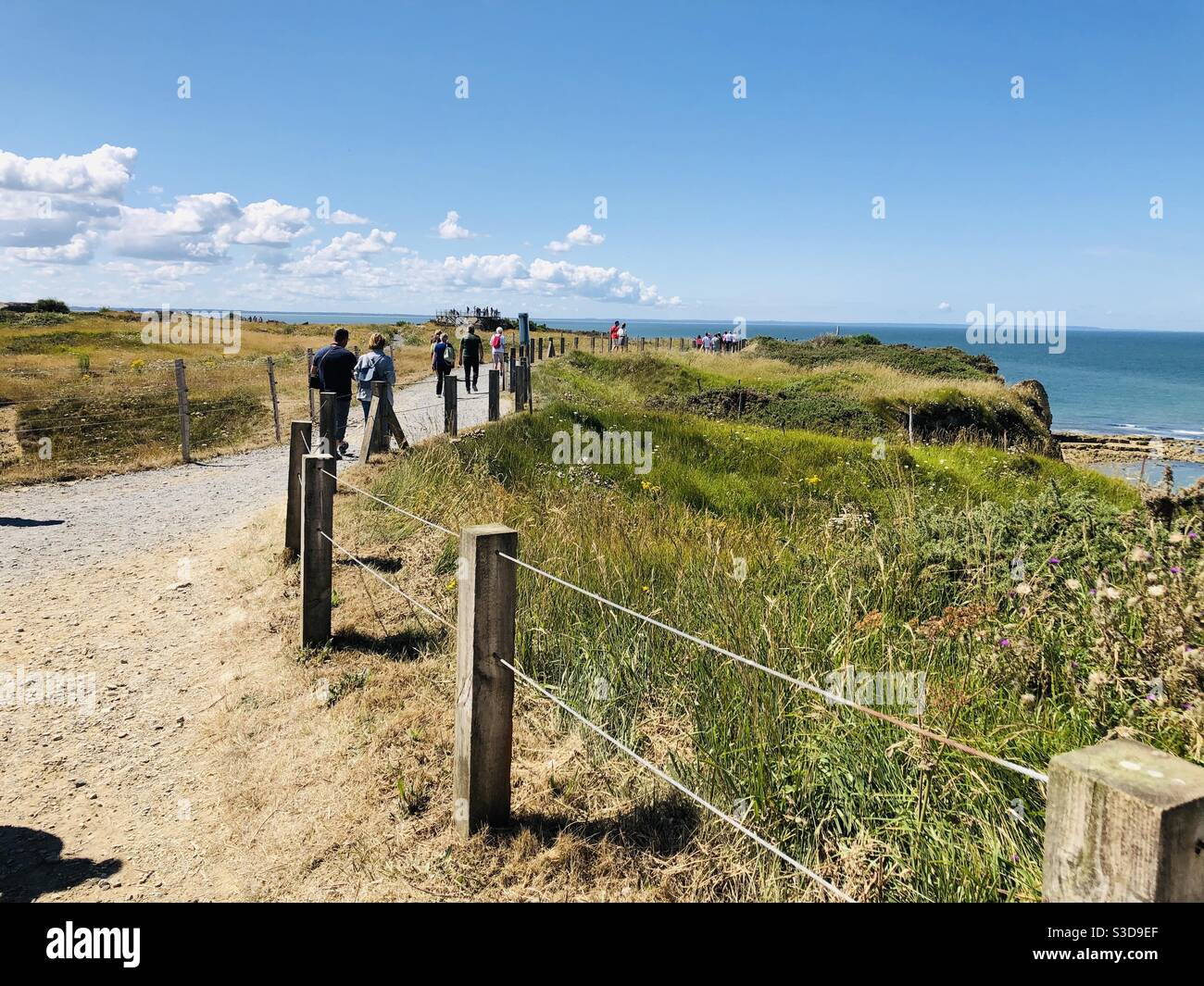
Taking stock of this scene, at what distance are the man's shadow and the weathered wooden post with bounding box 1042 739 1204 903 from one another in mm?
3963

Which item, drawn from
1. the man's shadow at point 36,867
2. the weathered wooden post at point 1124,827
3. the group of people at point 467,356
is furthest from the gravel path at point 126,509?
the weathered wooden post at point 1124,827

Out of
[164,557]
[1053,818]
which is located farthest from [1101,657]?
[164,557]

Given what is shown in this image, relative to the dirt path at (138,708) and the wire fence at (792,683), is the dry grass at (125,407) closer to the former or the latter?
the dirt path at (138,708)

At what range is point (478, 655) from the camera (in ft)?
11.6

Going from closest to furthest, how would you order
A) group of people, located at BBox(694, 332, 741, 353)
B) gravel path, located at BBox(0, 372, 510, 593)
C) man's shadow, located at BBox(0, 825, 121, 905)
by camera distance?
man's shadow, located at BBox(0, 825, 121, 905)
gravel path, located at BBox(0, 372, 510, 593)
group of people, located at BBox(694, 332, 741, 353)

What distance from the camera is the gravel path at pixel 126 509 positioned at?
879 cm

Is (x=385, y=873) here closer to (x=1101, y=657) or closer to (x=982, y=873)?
(x=982, y=873)

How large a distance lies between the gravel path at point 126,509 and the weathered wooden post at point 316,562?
3.67m

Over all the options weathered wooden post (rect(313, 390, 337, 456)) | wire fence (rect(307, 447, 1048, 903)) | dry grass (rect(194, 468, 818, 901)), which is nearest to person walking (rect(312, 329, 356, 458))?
weathered wooden post (rect(313, 390, 337, 456))

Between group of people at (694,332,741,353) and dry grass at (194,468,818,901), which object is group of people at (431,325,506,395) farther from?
group of people at (694,332,741,353)

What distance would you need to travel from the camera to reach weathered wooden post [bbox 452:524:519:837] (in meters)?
3.48

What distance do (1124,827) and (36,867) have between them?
14.5 feet

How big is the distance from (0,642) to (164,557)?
88.8 inches
